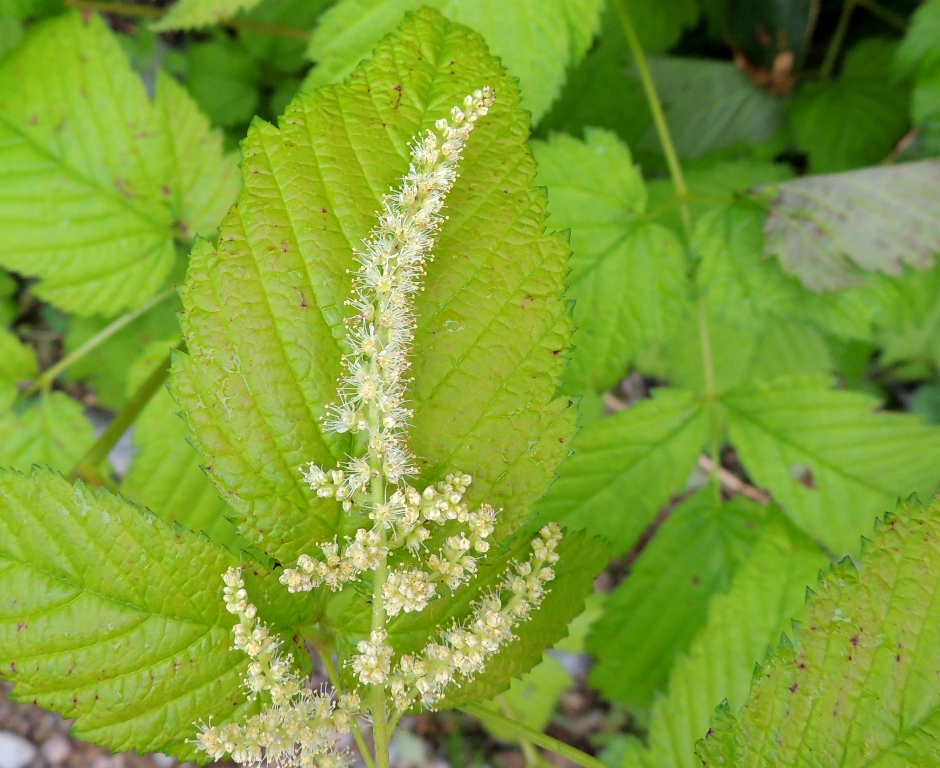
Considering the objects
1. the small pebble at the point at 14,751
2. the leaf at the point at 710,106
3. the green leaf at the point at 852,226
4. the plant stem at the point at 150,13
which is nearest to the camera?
the green leaf at the point at 852,226

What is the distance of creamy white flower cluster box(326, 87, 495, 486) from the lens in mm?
1097

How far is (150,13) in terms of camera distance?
246cm

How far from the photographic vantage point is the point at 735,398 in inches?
81.9

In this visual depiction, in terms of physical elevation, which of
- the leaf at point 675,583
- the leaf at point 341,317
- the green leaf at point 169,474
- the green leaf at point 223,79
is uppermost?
the green leaf at point 223,79

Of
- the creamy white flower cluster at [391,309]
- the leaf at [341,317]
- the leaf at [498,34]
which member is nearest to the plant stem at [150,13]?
the leaf at [498,34]

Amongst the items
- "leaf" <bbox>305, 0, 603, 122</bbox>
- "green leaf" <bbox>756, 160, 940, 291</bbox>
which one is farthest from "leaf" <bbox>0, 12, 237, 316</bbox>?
"green leaf" <bbox>756, 160, 940, 291</bbox>

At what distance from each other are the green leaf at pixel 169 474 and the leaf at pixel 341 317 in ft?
3.04

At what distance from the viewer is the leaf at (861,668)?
3.62 ft

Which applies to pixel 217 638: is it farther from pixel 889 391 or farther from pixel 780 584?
pixel 889 391

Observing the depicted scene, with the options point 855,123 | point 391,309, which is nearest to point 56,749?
point 391,309

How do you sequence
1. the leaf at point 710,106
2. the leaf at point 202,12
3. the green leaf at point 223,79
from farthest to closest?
the leaf at point 710,106
the green leaf at point 223,79
the leaf at point 202,12

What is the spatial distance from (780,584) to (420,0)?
5.72 feet

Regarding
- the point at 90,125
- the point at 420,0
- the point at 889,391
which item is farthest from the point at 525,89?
the point at 889,391

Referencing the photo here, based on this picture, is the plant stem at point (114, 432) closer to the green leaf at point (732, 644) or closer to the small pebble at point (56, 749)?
the green leaf at point (732, 644)
